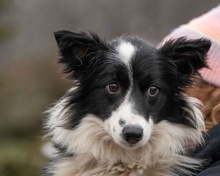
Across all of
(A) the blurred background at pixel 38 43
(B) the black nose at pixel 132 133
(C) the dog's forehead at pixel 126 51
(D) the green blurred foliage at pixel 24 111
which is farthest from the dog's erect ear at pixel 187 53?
(D) the green blurred foliage at pixel 24 111

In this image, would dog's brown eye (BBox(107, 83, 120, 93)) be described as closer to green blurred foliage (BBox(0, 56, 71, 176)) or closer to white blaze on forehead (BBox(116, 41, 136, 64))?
white blaze on forehead (BBox(116, 41, 136, 64))

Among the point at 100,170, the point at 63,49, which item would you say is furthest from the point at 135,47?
the point at 100,170

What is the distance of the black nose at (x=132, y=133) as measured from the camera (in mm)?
4523

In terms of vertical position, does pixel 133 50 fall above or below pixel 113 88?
above

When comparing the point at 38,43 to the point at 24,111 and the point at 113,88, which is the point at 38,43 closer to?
the point at 24,111

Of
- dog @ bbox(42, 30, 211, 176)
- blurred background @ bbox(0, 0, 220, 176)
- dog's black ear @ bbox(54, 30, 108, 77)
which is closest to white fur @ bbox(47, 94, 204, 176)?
dog @ bbox(42, 30, 211, 176)

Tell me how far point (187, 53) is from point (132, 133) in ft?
2.16

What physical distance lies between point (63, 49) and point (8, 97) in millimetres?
8061

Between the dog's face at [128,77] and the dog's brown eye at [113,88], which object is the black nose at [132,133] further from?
the dog's brown eye at [113,88]

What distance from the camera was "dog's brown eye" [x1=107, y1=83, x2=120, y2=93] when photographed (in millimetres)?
4772

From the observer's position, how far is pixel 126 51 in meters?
4.83

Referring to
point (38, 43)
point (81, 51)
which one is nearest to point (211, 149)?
point (81, 51)

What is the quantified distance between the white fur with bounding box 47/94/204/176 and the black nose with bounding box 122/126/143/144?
0.24 meters

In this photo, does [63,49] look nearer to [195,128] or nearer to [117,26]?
[195,128]
